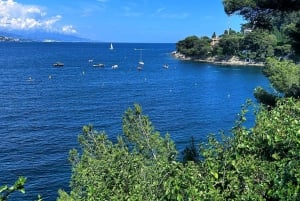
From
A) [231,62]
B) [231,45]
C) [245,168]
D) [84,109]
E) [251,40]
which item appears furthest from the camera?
[231,62]

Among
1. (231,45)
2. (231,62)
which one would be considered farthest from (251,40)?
(231,62)

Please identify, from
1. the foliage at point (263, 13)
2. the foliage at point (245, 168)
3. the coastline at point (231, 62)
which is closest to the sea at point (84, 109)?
the foliage at point (263, 13)

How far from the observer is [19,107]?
194 ft

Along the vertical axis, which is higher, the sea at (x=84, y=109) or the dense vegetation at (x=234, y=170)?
the dense vegetation at (x=234, y=170)

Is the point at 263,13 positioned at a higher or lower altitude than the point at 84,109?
higher

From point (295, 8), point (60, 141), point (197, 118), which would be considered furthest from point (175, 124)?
point (295, 8)

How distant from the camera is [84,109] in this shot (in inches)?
2276

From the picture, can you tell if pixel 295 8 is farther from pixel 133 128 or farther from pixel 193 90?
pixel 193 90

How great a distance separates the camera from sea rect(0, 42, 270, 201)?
35.8m

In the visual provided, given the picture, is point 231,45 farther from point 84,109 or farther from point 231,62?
point 84,109

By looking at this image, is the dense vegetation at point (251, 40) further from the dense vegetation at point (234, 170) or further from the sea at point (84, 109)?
the sea at point (84, 109)

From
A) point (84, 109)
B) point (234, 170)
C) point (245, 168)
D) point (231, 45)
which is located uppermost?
point (231, 45)

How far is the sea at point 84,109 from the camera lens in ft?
118

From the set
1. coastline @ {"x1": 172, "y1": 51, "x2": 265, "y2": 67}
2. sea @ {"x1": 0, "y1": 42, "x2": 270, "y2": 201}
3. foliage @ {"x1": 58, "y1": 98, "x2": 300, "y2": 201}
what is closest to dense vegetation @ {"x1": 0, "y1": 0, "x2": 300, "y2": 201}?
foliage @ {"x1": 58, "y1": 98, "x2": 300, "y2": 201}
